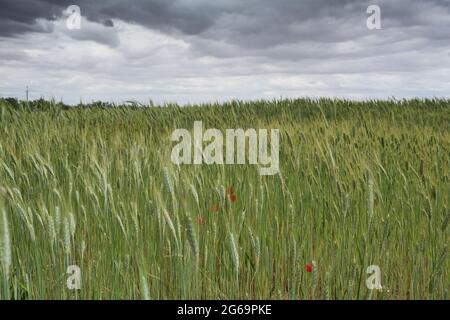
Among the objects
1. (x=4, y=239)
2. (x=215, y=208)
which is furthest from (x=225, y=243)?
(x=4, y=239)

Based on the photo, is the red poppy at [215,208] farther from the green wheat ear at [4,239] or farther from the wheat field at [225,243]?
the green wheat ear at [4,239]

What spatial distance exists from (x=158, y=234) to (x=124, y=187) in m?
0.71

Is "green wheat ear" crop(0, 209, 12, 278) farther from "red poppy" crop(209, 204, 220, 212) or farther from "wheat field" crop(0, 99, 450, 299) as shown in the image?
"red poppy" crop(209, 204, 220, 212)

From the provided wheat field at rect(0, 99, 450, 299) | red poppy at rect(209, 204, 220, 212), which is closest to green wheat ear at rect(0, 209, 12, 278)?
wheat field at rect(0, 99, 450, 299)

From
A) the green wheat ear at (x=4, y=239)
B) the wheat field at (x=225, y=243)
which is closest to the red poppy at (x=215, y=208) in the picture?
the wheat field at (x=225, y=243)

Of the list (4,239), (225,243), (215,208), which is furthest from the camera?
(215,208)

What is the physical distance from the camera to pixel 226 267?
6.67 feet

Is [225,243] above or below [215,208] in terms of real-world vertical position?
below

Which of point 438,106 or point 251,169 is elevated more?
point 438,106

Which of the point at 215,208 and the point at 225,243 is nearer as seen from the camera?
the point at 225,243

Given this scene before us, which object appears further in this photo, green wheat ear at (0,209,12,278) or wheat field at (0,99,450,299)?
wheat field at (0,99,450,299)

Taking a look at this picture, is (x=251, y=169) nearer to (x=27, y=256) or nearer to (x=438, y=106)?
(x=27, y=256)

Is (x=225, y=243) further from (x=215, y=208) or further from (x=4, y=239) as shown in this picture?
(x=4, y=239)
